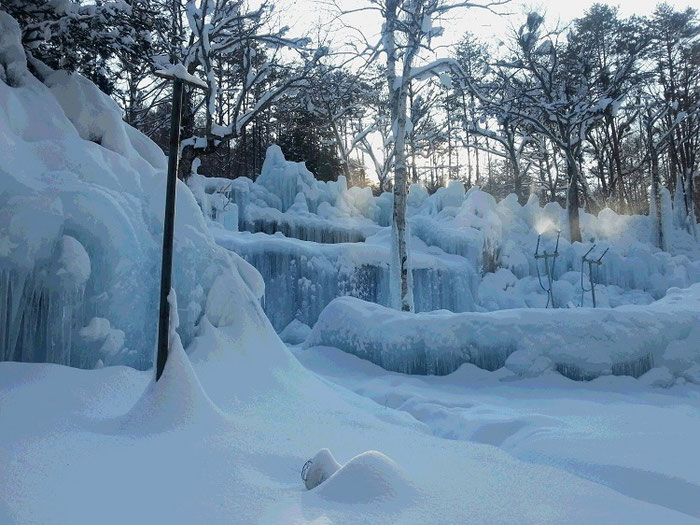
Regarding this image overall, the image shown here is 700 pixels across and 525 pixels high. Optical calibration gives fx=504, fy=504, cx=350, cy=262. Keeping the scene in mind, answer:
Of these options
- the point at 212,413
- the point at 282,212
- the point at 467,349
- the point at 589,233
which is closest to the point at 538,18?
the point at 589,233

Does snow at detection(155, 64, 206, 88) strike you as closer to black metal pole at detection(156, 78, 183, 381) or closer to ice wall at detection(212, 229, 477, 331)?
black metal pole at detection(156, 78, 183, 381)

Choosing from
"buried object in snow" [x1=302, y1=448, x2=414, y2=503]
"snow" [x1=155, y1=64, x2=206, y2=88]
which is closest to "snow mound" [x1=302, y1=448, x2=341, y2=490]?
"buried object in snow" [x1=302, y1=448, x2=414, y2=503]

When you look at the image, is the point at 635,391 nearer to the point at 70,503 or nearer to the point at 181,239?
the point at 181,239

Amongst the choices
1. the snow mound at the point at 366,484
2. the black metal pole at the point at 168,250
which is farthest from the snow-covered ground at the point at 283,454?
the black metal pole at the point at 168,250

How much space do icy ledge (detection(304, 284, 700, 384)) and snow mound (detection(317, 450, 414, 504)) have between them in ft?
15.0

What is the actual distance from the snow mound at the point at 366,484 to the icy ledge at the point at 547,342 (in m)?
4.57

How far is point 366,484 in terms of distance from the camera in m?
2.48

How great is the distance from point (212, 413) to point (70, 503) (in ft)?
3.81

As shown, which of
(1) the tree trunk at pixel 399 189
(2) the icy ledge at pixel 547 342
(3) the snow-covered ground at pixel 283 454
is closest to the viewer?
(3) the snow-covered ground at pixel 283 454

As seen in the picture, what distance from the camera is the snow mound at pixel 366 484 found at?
2434 mm

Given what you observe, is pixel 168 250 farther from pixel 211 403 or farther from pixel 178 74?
pixel 178 74

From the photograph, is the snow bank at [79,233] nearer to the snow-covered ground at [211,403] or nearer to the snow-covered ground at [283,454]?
the snow-covered ground at [211,403]

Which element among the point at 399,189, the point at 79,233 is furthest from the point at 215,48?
the point at 79,233

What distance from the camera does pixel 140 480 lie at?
2469mm
